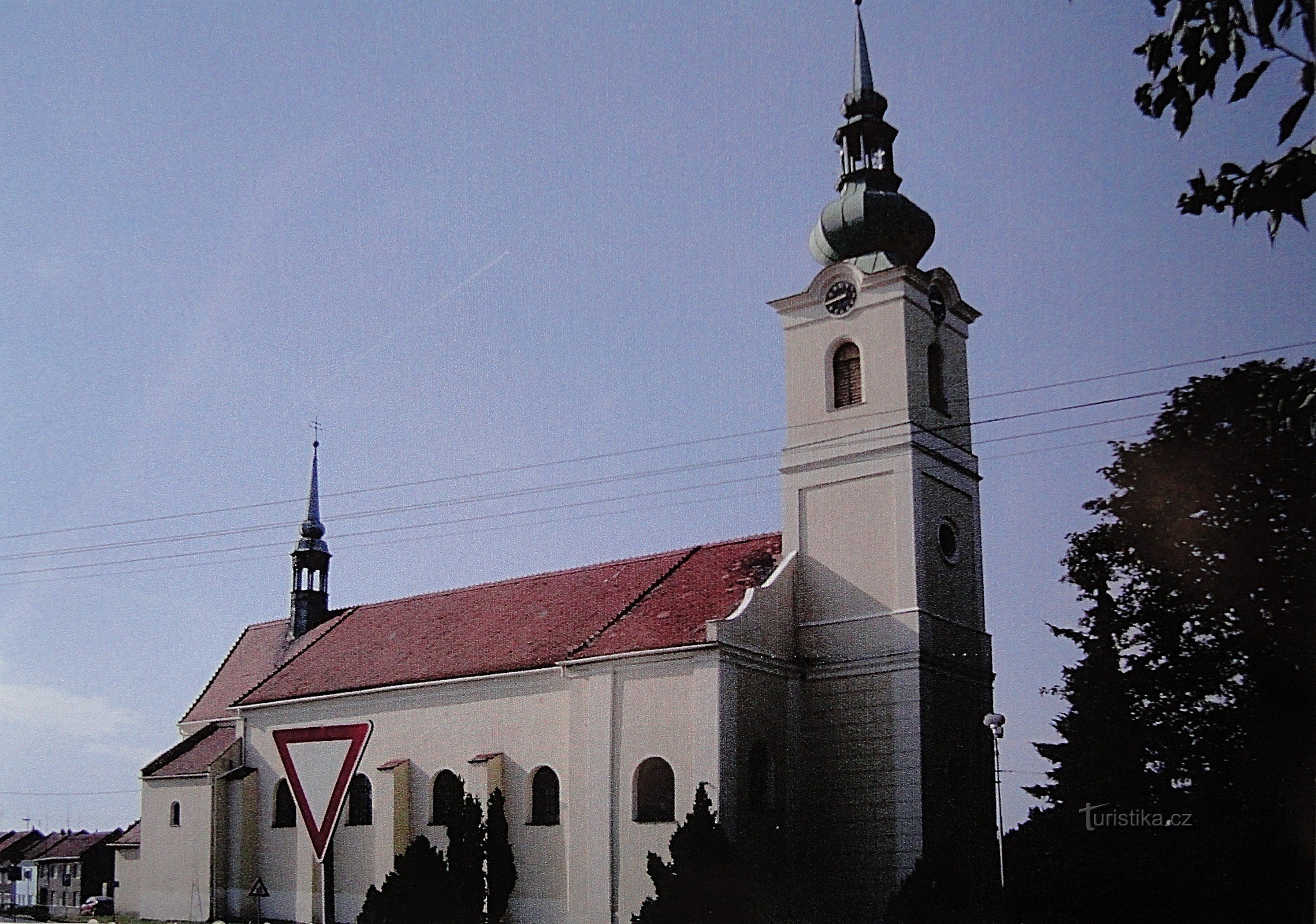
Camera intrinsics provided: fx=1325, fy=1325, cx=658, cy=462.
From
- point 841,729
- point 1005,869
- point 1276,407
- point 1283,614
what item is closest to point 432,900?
point 841,729

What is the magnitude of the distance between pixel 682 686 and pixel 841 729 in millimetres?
3744

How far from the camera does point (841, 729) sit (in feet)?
94.1

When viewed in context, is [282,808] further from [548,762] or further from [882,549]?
[882,549]

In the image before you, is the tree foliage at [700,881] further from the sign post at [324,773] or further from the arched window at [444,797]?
the sign post at [324,773]

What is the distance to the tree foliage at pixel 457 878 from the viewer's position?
2802 cm

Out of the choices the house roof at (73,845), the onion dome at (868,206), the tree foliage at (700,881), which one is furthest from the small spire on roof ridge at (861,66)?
the house roof at (73,845)

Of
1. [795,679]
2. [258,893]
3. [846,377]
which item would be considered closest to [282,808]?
[258,893]

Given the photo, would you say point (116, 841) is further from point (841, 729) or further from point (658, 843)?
point (841, 729)

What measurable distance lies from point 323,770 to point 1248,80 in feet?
19.3

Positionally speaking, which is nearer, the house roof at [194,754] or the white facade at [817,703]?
the white facade at [817,703]

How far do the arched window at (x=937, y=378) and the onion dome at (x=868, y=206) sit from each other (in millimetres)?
2120

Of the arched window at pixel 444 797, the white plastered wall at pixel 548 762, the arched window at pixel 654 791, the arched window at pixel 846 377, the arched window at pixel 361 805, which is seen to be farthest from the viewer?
the arched window at pixel 361 805

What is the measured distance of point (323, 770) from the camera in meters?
7.24

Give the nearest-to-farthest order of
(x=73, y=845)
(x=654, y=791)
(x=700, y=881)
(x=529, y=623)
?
1. (x=700, y=881)
2. (x=654, y=791)
3. (x=529, y=623)
4. (x=73, y=845)
